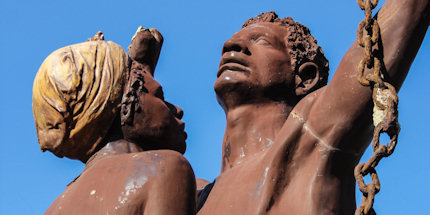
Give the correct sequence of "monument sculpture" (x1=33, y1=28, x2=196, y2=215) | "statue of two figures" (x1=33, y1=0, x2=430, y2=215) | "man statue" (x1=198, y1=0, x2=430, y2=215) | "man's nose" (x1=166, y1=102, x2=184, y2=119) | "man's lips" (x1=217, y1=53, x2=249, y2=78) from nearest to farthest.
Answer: "man statue" (x1=198, y1=0, x2=430, y2=215)
"statue of two figures" (x1=33, y1=0, x2=430, y2=215)
"monument sculpture" (x1=33, y1=28, x2=196, y2=215)
"man's nose" (x1=166, y1=102, x2=184, y2=119)
"man's lips" (x1=217, y1=53, x2=249, y2=78)

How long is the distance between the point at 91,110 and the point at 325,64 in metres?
2.00

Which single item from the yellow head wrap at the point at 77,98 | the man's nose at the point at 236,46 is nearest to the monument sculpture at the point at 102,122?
the yellow head wrap at the point at 77,98

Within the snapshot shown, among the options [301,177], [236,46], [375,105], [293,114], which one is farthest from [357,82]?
[236,46]

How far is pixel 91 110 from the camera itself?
6.42 m

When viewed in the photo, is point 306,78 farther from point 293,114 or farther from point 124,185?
point 124,185

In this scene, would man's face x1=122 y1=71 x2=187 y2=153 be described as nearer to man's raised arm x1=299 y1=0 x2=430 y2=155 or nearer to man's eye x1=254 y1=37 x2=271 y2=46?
man's eye x1=254 y1=37 x2=271 y2=46

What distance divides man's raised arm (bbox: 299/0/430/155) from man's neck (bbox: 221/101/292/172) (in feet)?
3.20

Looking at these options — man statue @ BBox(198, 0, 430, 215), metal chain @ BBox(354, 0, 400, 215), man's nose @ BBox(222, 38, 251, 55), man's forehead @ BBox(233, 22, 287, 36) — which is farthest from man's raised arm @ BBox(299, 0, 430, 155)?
man's forehead @ BBox(233, 22, 287, 36)

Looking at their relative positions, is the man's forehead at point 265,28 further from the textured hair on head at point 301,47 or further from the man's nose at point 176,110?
the man's nose at point 176,110

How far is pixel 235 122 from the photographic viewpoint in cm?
710

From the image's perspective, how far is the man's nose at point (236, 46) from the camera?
7.18m

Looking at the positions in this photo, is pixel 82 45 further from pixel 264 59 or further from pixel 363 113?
pixel 363 113

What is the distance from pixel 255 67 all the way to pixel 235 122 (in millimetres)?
455

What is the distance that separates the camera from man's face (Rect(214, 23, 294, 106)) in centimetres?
703
